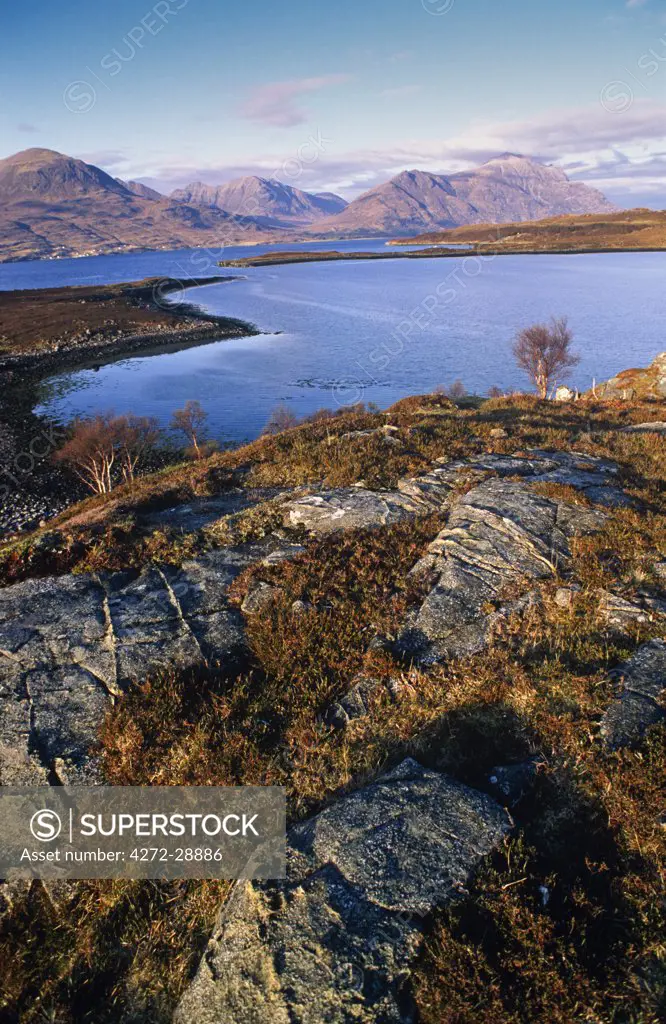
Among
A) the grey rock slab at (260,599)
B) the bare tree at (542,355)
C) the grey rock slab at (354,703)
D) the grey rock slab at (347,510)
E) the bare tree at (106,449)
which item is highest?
the bare tree at (542,355)

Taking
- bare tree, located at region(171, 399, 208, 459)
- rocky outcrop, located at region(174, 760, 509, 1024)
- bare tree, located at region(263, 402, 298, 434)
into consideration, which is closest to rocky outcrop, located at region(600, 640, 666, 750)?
rocky outcrop, located at region(174, 760, 509, 1024)

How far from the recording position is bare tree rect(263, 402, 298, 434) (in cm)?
5081

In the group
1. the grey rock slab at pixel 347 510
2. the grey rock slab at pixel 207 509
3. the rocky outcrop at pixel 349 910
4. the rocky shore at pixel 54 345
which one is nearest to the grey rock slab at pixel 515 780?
the rocky outcrop at pixel 349 910

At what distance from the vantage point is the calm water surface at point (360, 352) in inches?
2549

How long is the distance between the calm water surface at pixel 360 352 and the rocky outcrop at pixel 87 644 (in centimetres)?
4426

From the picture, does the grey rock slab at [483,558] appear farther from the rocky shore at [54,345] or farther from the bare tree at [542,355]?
the bare tree at [542,355]

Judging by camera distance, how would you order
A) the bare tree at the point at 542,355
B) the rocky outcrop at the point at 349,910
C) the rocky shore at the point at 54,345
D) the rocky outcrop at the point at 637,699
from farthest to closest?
the bare tree at the point at 542,355 < the rocky shore at the point at 54,345 < the rocky outcrop at the point at 637,699 < the rocky outcrop at the point at 349,910

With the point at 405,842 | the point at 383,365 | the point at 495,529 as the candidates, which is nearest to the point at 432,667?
the point at 405,842

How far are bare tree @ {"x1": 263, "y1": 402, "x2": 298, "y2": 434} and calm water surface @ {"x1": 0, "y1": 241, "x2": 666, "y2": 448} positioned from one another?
2004 millimetres

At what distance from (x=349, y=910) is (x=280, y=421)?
160ft

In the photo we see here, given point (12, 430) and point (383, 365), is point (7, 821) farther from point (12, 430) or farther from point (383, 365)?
point (383, 365)

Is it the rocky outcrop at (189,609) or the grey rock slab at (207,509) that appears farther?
the grey rock slab at (207,509)

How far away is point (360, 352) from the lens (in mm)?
84562

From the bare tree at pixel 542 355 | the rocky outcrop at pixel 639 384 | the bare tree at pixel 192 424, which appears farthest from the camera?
the bare tree at pixel 542 355
